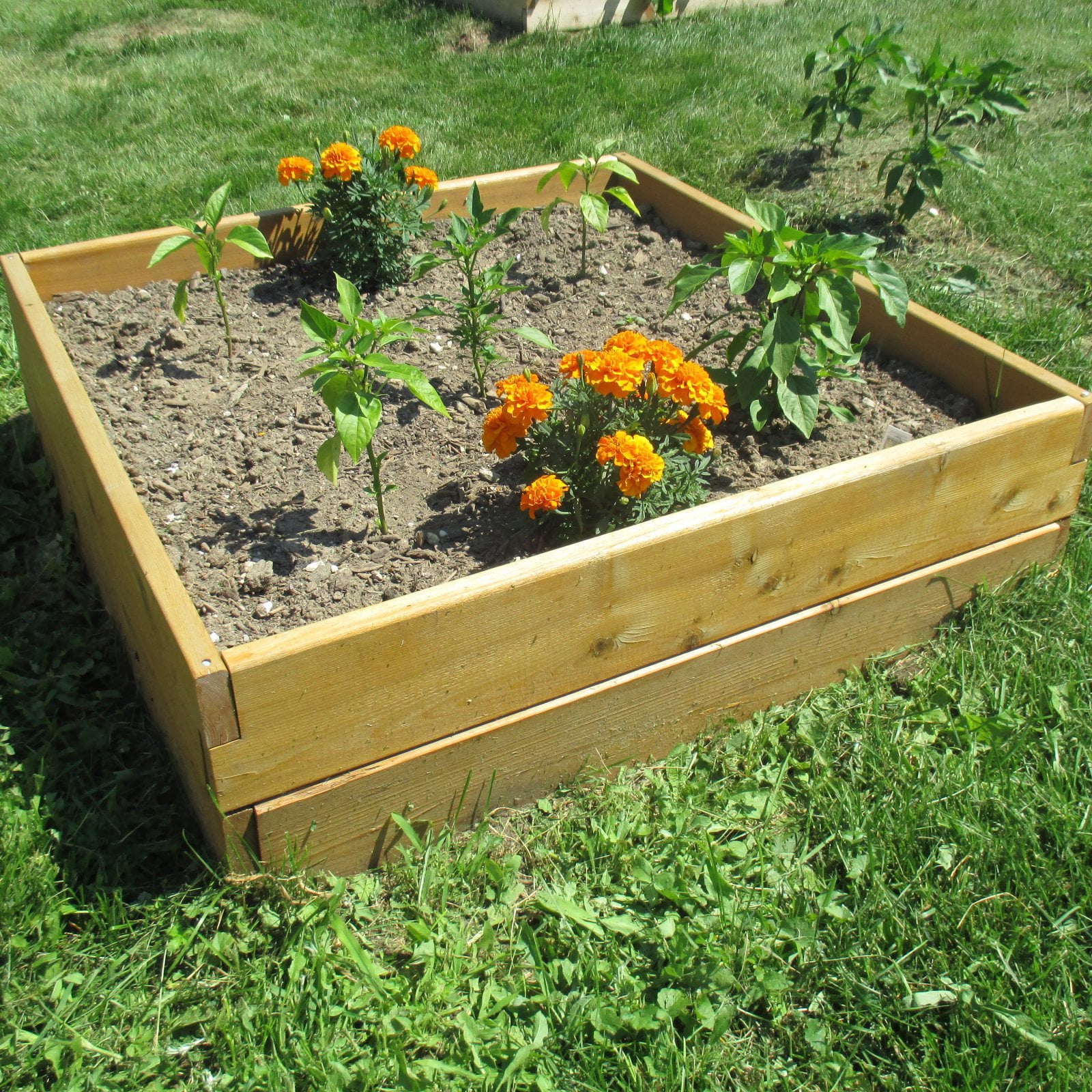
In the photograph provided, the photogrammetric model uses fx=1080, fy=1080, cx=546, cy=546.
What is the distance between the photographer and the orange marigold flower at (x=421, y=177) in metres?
3.51

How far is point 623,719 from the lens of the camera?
233cm

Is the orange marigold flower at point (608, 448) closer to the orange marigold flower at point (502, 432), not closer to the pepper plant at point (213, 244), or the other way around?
the orange marigold flower at point (502, 432)

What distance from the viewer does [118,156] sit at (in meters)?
5.18

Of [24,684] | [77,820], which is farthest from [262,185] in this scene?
[77,820]

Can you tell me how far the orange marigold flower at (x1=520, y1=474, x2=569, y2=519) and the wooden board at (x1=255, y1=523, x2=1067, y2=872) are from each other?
395 millimetres

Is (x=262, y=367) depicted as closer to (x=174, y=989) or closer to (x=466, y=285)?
(x=466, y=285)

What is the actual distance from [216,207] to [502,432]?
4.25 ft

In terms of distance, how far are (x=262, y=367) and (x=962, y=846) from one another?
2.20m

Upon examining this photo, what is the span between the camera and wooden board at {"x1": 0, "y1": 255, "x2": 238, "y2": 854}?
1.83m

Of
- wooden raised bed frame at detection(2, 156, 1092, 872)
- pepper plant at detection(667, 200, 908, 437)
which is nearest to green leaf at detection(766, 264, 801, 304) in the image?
pepper plant at detection(667, 200, 908, 437)

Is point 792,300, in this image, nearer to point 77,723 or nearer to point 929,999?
point 929,999

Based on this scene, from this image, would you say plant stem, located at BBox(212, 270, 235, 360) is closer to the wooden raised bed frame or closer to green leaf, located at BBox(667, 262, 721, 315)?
the wooden raised bed frame

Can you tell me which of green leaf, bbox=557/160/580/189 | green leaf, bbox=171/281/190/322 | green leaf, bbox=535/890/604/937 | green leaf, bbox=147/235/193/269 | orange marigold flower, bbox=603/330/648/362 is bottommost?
green leaf, bbox=535/890/604/937

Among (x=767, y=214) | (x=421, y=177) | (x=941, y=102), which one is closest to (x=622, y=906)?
(x=767, y=214)
